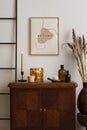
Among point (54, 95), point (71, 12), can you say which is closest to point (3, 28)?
point (71, 12)

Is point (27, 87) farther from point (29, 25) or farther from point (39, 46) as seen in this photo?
point (29, 25)

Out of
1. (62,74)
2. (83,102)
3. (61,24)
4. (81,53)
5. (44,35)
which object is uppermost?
(61,24)

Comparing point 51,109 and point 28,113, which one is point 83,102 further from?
point 28,113

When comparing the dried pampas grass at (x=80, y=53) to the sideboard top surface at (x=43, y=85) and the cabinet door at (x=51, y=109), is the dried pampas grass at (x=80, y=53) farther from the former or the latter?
the cabinet door at (x=51, y=109)

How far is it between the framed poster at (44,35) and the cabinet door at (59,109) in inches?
27.5

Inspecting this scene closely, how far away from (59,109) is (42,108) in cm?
22

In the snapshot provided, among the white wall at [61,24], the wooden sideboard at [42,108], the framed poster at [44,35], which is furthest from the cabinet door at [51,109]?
the framed poster at [44,35]

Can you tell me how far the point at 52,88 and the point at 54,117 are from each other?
38 cm

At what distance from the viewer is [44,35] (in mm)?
3914

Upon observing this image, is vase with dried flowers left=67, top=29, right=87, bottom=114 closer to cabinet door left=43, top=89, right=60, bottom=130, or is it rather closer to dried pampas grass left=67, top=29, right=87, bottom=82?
dried pampas grass left=67, top=29, right=87, bottom=82

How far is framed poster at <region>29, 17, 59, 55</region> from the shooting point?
3.91m

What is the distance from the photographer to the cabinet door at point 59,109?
3.48 m

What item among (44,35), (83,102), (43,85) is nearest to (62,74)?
(43,85)

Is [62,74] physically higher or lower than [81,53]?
lower
